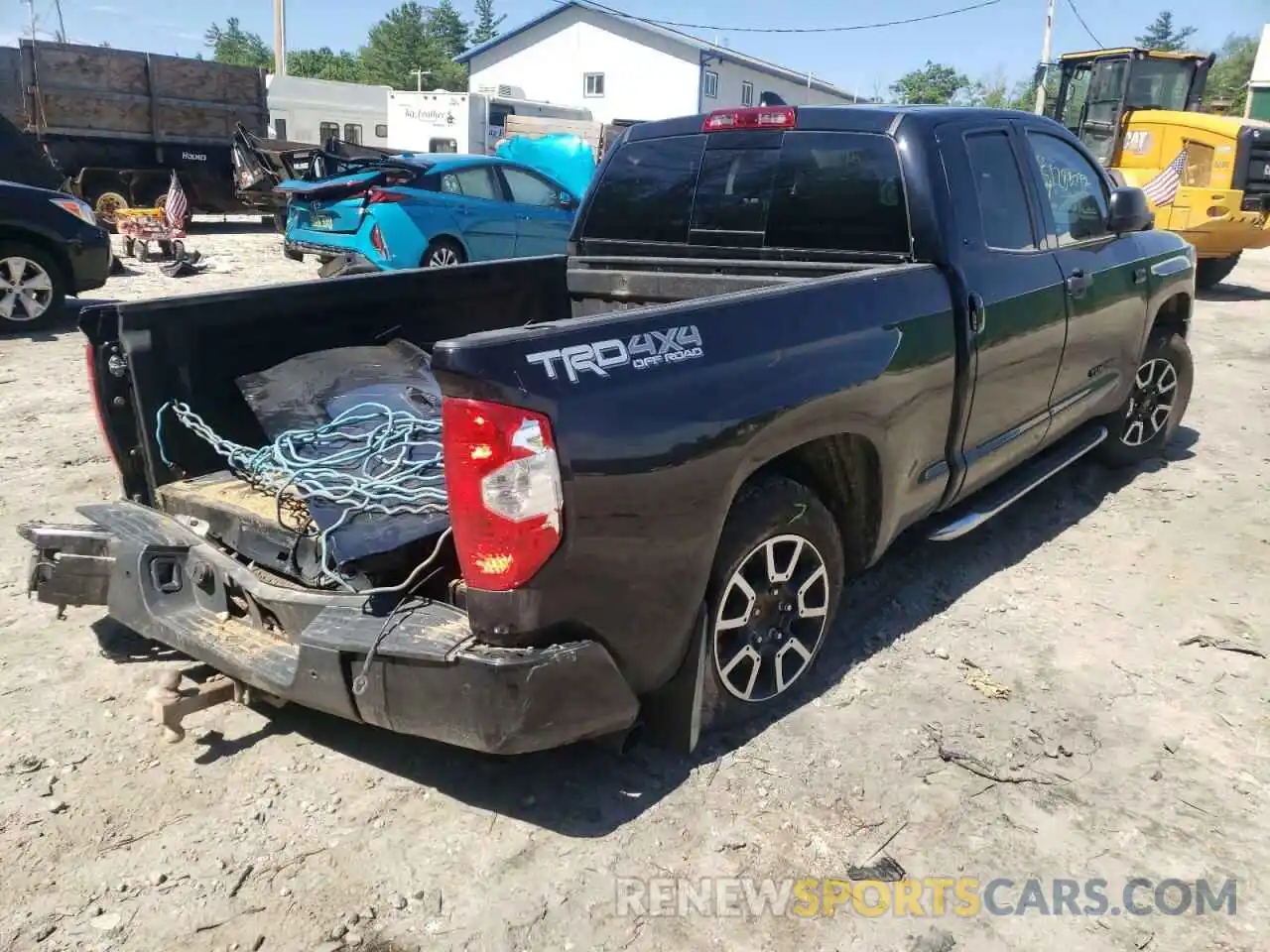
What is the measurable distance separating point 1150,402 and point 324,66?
291 ft

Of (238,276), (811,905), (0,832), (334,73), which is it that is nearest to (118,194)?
(238,276)

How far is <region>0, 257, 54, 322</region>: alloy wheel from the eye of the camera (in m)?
8.84

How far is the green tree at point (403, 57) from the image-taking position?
8188cm

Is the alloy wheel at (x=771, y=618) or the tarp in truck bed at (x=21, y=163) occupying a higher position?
the tarp in truck bed at (x=21, y=163)

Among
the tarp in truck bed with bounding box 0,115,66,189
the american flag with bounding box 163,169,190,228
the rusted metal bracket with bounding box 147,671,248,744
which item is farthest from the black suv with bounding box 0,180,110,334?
the rusted metal bracket with bounding box 147,671,248,744

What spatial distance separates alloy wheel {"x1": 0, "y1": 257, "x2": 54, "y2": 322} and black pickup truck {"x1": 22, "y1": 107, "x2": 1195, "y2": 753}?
6531mm

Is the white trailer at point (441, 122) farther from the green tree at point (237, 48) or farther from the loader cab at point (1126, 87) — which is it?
the green tree at point (237, 48)

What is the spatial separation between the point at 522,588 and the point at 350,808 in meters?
1.00

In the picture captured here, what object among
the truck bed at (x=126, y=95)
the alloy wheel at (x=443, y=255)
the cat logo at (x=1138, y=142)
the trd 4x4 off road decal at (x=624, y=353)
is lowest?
the alloy wheel at (x=443, y=255)

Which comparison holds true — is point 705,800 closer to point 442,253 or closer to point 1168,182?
point 442,253

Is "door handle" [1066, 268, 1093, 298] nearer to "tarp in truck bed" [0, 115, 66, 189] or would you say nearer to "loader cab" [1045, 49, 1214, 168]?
"loader cab" [1045, 49, 1214, 168]

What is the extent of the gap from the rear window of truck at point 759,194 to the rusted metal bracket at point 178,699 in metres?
2.61

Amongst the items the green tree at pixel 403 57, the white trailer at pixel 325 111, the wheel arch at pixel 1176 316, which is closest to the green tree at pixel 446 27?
the green tree at pixel 403 57

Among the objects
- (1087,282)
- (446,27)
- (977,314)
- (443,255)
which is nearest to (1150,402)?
(1087,282)
